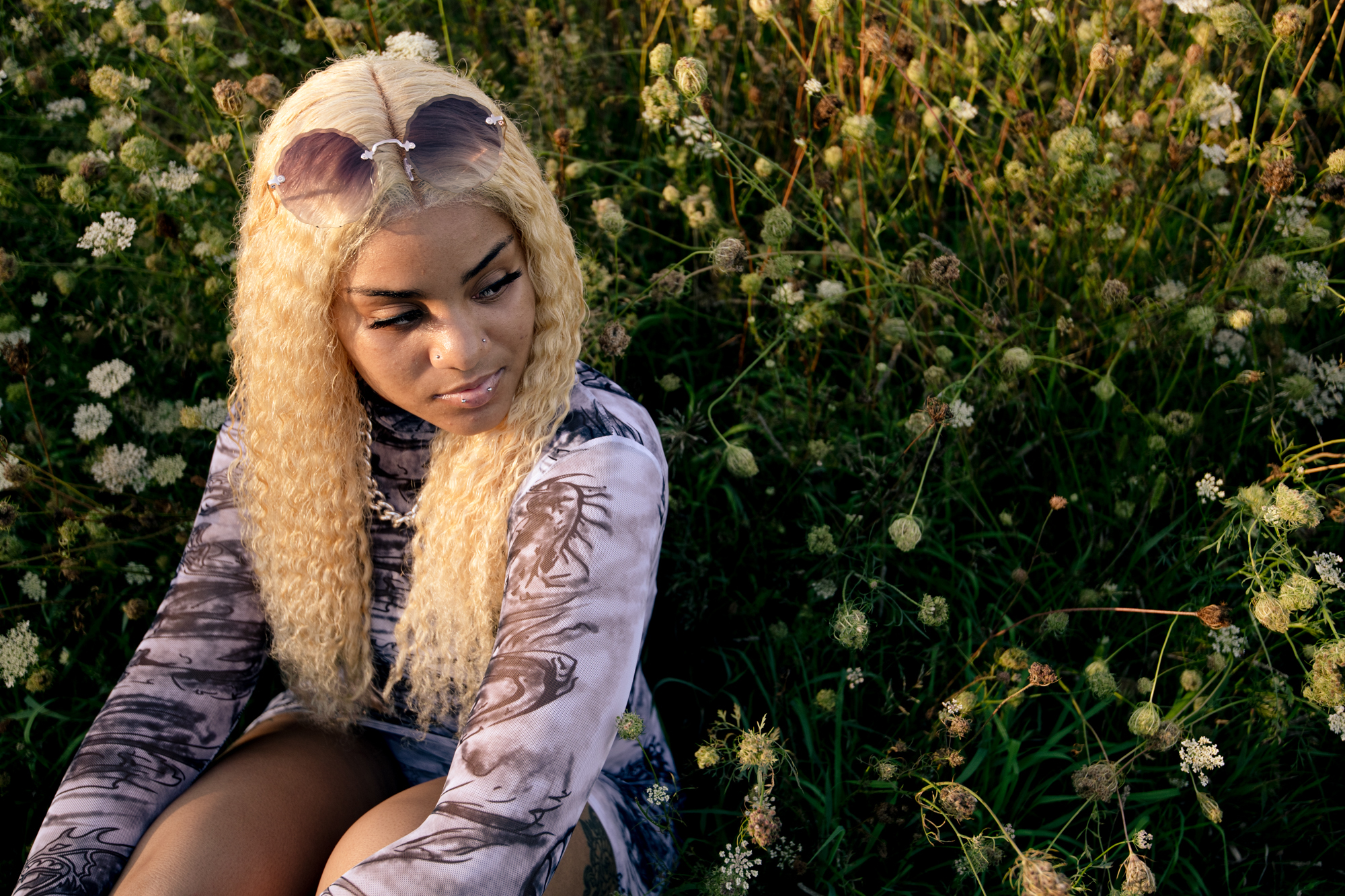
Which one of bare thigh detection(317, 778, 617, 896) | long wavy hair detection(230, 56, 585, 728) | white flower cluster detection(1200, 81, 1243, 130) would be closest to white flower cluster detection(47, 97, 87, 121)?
long wavy hair detection(230, 56, 585, 728)

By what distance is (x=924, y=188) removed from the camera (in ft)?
7.64

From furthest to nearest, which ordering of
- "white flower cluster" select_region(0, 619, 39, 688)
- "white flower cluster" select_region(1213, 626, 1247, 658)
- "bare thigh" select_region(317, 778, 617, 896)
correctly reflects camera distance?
"white flower cluster" select_region(0, 619, 39, 688)
"white flower cluster" select_region(1213, 626, 1247, 658)
"bare thigh" select_region(317, 778, 617, 896)

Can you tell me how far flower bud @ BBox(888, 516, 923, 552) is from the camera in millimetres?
1624

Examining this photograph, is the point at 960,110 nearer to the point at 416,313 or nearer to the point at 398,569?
the point at 416,313

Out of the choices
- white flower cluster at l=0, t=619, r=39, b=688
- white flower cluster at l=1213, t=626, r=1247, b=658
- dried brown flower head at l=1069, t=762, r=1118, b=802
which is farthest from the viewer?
white flower cluster at l=0, t=619, r=39, b=688

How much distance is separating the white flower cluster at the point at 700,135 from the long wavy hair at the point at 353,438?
0.61m

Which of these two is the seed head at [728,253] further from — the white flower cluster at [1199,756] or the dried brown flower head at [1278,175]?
the white flower cluster at [1199,756]

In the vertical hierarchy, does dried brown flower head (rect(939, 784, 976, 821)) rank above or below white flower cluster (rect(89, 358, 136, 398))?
below

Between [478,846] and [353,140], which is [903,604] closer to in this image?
[478,846]

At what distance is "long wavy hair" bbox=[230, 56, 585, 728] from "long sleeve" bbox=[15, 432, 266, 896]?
2.5 inches

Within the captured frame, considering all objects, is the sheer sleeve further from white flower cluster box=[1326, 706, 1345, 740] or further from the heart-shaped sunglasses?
white flower cluster box=[1326, 706, 1345, 740]

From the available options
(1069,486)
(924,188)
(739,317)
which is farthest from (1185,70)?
(739,317)

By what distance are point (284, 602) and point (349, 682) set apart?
20 cm

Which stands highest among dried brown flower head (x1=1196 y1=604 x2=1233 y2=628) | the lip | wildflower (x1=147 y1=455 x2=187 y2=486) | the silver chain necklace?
the lip
